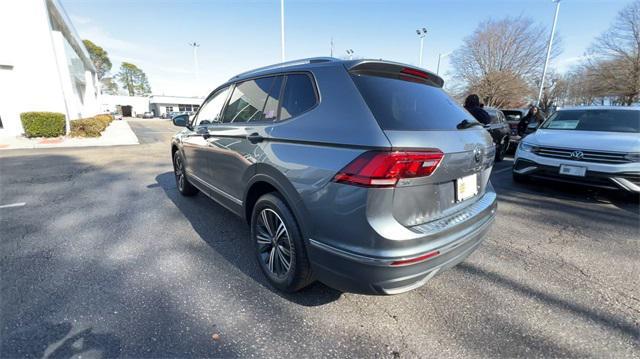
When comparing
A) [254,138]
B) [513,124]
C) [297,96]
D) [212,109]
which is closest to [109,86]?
[513,124]

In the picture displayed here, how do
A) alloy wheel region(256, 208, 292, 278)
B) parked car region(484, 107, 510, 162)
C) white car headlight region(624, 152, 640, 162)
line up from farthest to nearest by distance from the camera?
parked car region(484, 107, 510, 162) → white car headlight region(624, 152, 640, 162) → alloy wheel region(256, 208, 292, 278)

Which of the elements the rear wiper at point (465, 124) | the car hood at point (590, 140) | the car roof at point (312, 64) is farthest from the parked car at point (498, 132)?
the car roof at point (312, 64)

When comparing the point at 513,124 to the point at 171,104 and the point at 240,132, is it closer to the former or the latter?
the point at 240,132

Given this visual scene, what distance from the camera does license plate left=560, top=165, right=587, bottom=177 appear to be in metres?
4.54

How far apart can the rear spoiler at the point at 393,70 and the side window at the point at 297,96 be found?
1.14 ft

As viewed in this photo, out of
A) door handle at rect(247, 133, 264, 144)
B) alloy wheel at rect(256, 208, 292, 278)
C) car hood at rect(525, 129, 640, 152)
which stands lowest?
alloy wheel at rect(256, 208, 292, 278)

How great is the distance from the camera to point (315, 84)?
2.13 m

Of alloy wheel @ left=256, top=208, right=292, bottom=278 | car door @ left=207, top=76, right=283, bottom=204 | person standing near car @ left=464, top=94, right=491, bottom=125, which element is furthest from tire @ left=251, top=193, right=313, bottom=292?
person standing near car @ left=464, top=94, right=491, bottom=125

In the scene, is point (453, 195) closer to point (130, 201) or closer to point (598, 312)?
point (598, 312)

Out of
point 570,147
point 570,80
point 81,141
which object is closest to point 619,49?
point 570,80

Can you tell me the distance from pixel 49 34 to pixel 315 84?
59.3ft

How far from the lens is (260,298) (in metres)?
2.33

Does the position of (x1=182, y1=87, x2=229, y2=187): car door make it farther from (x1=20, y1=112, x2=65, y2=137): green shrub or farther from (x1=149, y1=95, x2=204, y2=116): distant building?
(x1=149, y1=95, x2=204, y2=116): distant building

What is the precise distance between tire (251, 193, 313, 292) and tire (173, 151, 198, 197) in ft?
8.17
